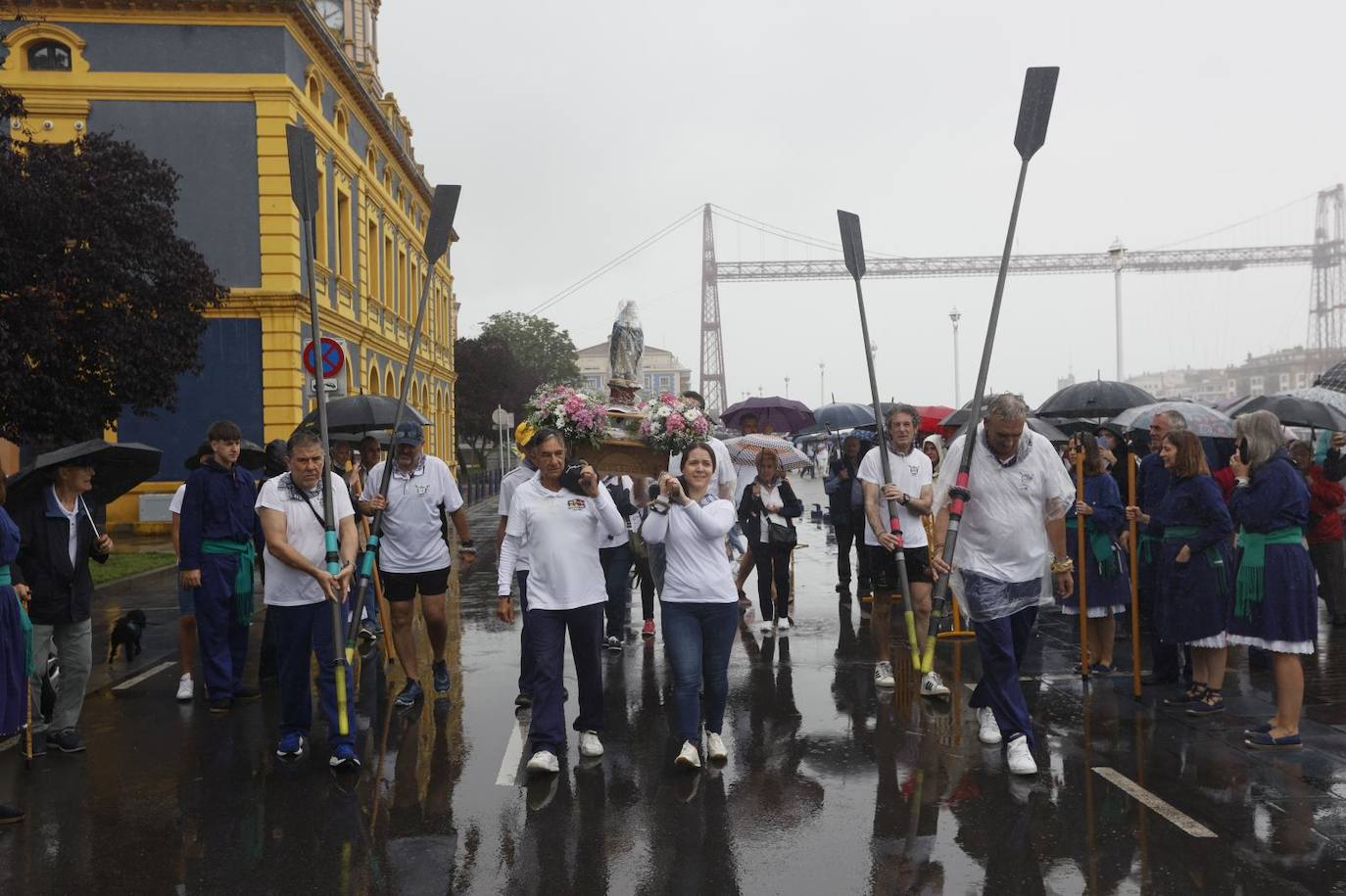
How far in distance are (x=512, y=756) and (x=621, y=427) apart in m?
2.58

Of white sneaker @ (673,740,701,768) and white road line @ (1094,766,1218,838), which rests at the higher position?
white sneaker @ (673,740,701,768)

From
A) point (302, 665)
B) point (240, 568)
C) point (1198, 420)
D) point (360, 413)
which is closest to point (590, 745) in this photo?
point (302, 665)

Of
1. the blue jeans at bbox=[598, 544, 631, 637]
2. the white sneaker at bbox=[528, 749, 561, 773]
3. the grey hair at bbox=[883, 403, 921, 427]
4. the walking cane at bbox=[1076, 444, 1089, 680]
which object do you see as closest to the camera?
the white sneaker at bbox=[528, 749, 561, 773]

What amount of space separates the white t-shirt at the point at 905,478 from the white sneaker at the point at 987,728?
163cm

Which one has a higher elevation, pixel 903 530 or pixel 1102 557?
pixel 903 530

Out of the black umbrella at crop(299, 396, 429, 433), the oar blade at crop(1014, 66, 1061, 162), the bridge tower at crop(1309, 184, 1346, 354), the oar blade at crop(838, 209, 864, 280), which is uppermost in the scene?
the bridge tower at crop(1309, 184, 1346, 354)

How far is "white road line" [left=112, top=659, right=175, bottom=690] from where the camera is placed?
838 centimetres

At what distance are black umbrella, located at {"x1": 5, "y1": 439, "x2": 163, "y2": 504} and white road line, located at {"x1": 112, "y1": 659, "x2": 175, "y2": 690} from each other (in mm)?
1658

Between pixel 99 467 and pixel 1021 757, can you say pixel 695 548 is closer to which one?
pixel 1021 757

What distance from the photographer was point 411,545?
7488mm

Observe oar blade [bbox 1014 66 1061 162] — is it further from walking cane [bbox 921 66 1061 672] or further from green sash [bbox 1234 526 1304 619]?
green sash [bbox 1234 526 1304 619]

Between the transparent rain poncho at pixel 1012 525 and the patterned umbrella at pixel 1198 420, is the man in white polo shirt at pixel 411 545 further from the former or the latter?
the patterned umbrella at pixel 1198 420

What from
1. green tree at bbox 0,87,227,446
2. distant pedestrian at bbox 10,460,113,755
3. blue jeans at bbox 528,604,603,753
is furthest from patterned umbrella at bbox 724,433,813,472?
green tree at bbox 0,87,227,446

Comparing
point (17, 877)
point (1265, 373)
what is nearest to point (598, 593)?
point (17, 877)
